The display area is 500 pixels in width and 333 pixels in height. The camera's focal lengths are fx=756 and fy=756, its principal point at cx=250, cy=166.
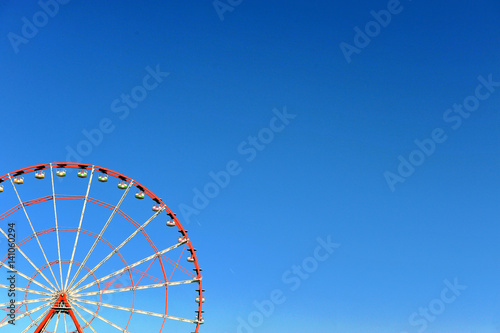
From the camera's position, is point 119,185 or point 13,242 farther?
point 119,185

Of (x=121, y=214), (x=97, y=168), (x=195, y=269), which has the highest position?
(x=97, y=168)

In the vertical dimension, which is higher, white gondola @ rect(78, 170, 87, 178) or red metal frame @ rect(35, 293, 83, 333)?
white gondola @ rect(78, 170, 87, 178)

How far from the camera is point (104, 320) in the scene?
59875 millimetres

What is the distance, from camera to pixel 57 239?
59562 millimetres

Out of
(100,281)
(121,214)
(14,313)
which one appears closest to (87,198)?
(121,214)

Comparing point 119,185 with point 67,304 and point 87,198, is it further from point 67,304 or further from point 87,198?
point 67,304

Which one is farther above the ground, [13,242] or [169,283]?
[13,242]

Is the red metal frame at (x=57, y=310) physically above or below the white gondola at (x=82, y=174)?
below

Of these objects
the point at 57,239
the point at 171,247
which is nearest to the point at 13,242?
the point at 57,239

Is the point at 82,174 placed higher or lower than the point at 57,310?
higher

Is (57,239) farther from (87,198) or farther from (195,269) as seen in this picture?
(195,269)

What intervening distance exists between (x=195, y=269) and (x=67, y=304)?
11.1 m

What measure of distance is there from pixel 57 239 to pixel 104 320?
741 cm

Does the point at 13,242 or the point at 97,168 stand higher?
the point at 97,168
